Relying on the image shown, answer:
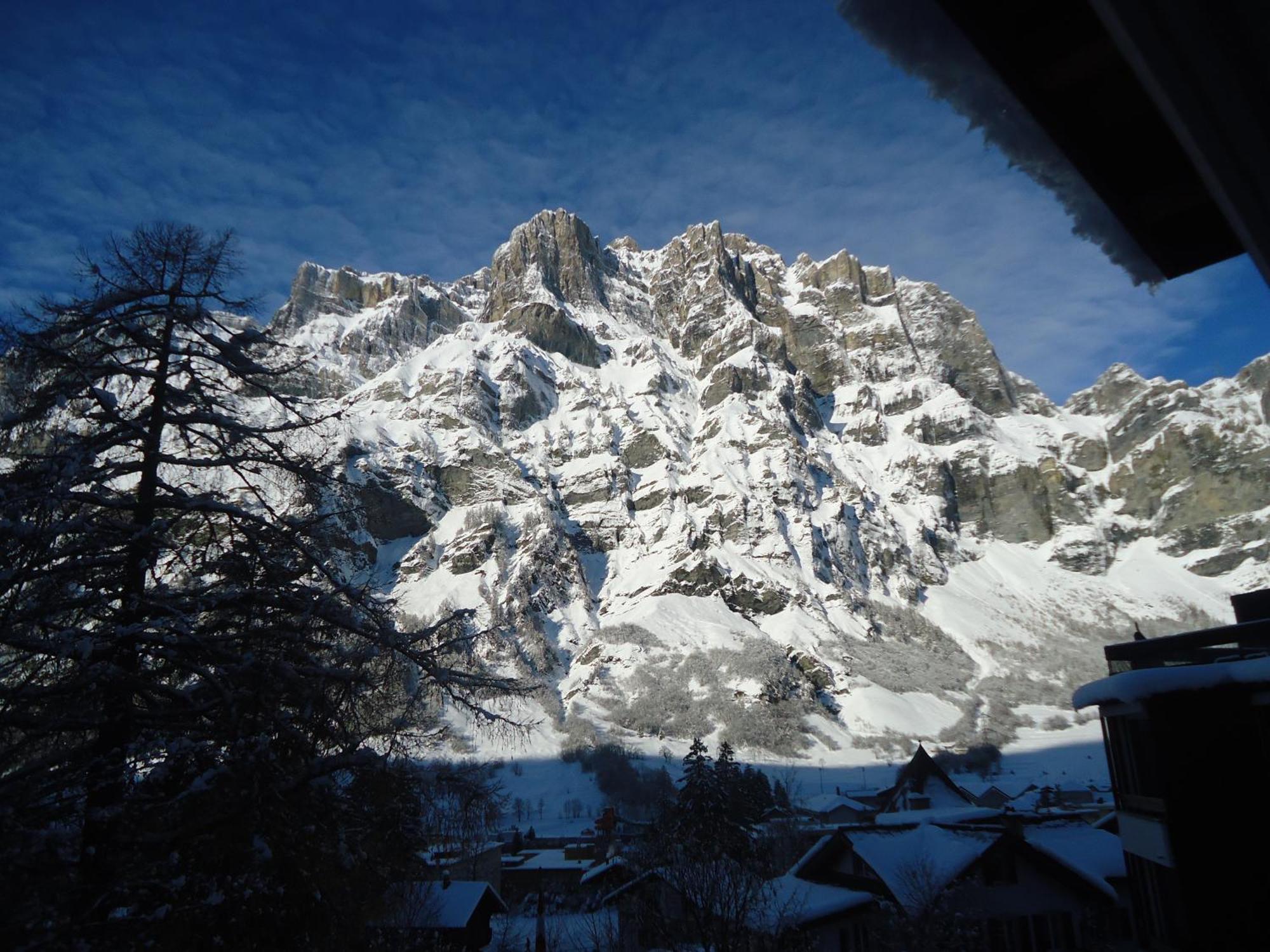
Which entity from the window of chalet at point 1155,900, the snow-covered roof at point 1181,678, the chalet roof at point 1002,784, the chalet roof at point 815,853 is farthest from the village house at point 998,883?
the chalet roof at point 1002,784

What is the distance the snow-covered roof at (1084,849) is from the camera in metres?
21.7

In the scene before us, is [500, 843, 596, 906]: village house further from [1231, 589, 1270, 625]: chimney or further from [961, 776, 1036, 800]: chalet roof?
[961, 776, 1036, 800]: chalet roof

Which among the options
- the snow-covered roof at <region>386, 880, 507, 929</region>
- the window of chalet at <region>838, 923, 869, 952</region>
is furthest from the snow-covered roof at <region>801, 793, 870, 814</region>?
the snow-covered roof at <region>386, 880, 507, 929</region>

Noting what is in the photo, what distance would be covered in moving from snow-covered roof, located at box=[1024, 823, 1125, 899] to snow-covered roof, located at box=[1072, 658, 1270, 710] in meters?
8.69

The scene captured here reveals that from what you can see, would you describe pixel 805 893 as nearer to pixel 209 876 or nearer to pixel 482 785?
pixel 482 785

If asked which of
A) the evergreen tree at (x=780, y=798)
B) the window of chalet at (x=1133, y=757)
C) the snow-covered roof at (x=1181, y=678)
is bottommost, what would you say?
the evergreen tree at (x=780, y=798)

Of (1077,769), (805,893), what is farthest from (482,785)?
(1077,769)

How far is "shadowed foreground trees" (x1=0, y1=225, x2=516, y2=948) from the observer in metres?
5.12

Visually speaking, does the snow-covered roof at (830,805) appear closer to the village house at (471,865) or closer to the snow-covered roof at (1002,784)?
the snow-covered roof at (1002,784)

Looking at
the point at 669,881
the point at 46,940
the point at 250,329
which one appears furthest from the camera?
the point at 669,881

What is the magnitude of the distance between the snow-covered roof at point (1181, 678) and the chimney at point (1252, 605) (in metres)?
12.3

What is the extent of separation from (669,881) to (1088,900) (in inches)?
532

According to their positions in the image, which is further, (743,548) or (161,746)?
(743,548)

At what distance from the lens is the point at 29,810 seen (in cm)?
496
